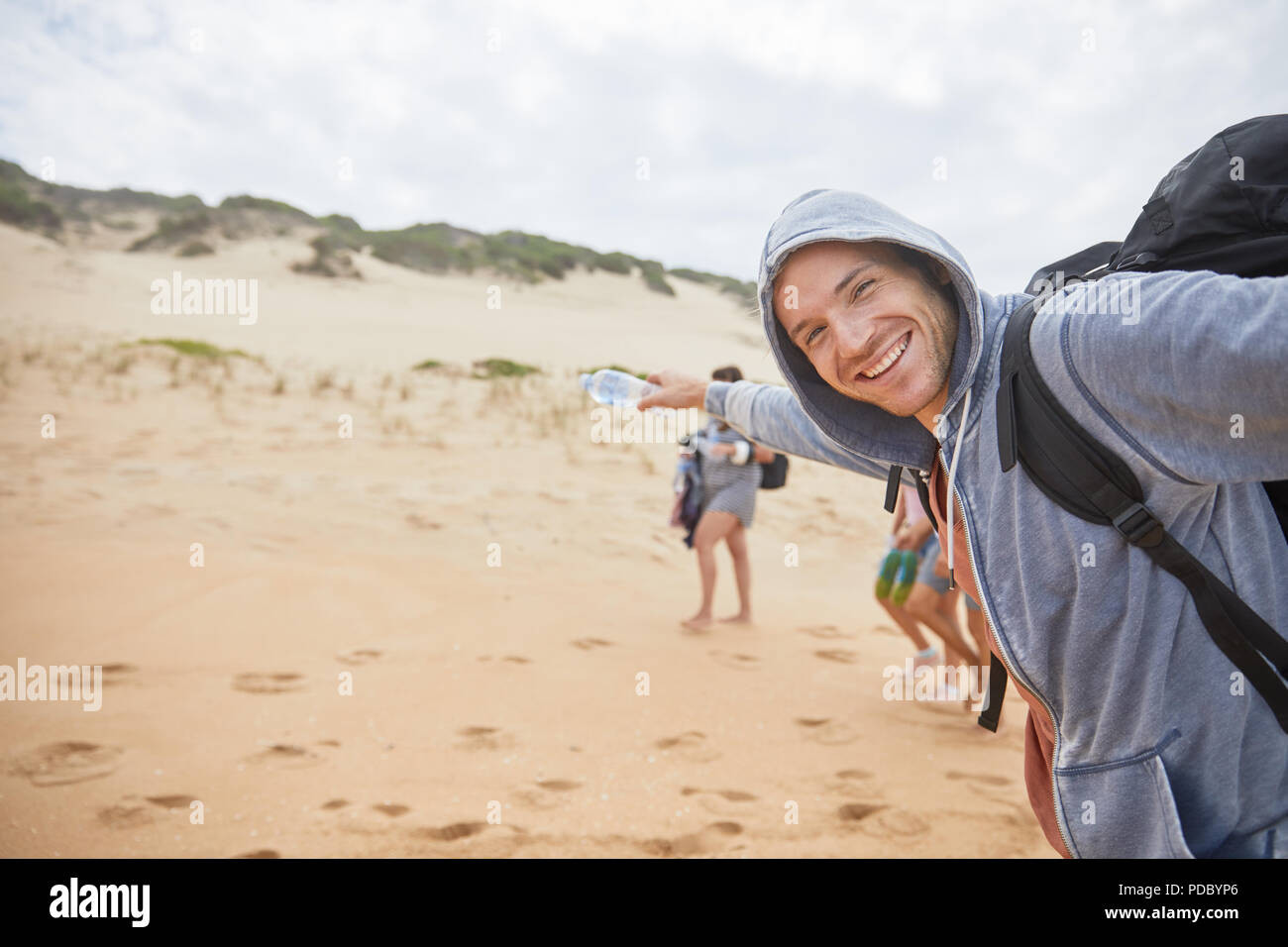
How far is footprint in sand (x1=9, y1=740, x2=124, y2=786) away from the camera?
128 inches

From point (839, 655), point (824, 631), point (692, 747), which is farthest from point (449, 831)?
point (824, 631)

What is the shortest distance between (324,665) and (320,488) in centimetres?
439

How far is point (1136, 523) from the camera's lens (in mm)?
1357

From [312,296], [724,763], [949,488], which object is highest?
[312,296]

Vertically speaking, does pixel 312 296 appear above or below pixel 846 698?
above

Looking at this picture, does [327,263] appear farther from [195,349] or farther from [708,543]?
[708,543]

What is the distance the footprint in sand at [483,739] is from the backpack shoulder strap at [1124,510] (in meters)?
3.05

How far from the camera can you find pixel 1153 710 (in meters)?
1.42

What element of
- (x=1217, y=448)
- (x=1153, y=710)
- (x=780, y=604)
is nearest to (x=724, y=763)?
(x=1153, y=710)

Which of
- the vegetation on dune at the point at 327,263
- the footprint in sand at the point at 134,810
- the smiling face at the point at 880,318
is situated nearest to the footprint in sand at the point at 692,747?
the footprint in sand at the point at 134,810

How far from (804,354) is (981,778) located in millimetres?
2731

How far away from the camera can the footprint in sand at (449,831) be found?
3037mm

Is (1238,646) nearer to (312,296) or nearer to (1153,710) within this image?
(1153,710)

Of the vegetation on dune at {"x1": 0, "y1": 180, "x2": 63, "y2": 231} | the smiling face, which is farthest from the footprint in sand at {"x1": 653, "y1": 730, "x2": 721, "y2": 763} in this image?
the vegetation on dune at {"x1": 0, "y1": 180, "x2": 63, "y2": 231}
